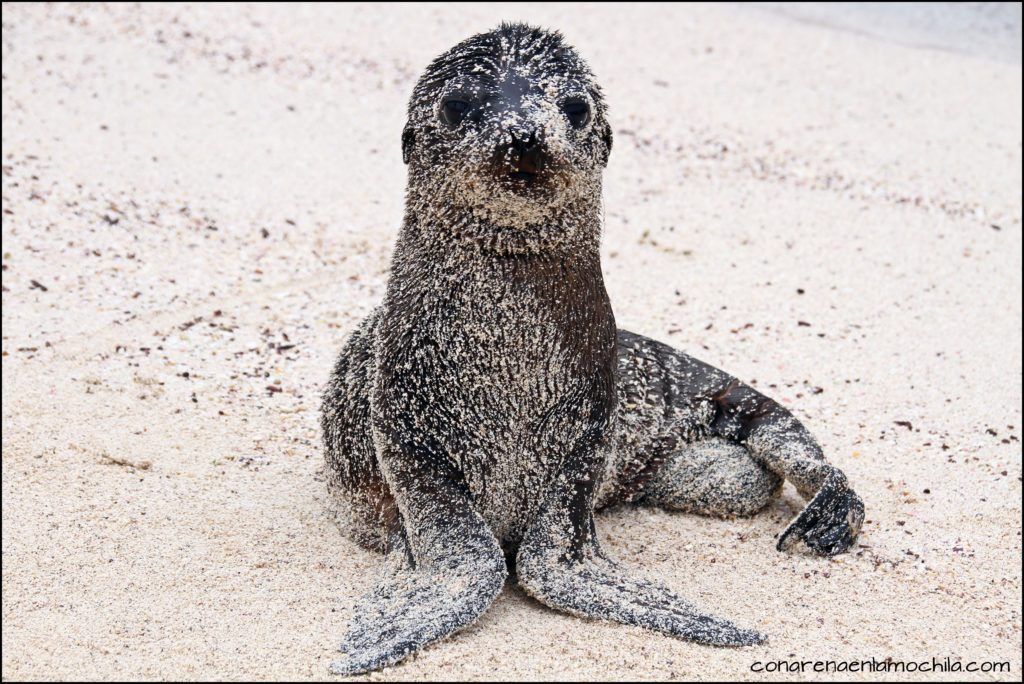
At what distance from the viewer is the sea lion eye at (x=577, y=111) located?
4262mm

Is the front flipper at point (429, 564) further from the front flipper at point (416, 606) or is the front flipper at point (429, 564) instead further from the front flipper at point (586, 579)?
the front flipper at point (586, 579)

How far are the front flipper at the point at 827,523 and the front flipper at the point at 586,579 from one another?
0.94 meters

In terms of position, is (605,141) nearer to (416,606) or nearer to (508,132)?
(508,132)

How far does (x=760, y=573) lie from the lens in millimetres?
A: 5203

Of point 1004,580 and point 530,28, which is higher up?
point 530,28

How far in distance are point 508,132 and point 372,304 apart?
159 inches

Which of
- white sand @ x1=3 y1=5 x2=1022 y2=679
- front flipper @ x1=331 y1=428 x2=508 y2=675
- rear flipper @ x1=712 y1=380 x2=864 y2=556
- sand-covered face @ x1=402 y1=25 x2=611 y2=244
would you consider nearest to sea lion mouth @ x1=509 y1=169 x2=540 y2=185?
sand-covered face @ x1=402 y1=25 x2=611 y2=244

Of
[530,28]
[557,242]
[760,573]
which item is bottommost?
[760,573]

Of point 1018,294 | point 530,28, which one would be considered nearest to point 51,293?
point 530,28

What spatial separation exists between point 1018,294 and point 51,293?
20.5ft

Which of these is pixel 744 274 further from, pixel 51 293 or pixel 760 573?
pixel 51 293

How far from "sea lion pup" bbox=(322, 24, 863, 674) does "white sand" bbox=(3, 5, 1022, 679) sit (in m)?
0.18

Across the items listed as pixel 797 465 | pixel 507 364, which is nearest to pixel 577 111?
pixel 507 364

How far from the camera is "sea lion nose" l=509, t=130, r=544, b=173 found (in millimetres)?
4031
